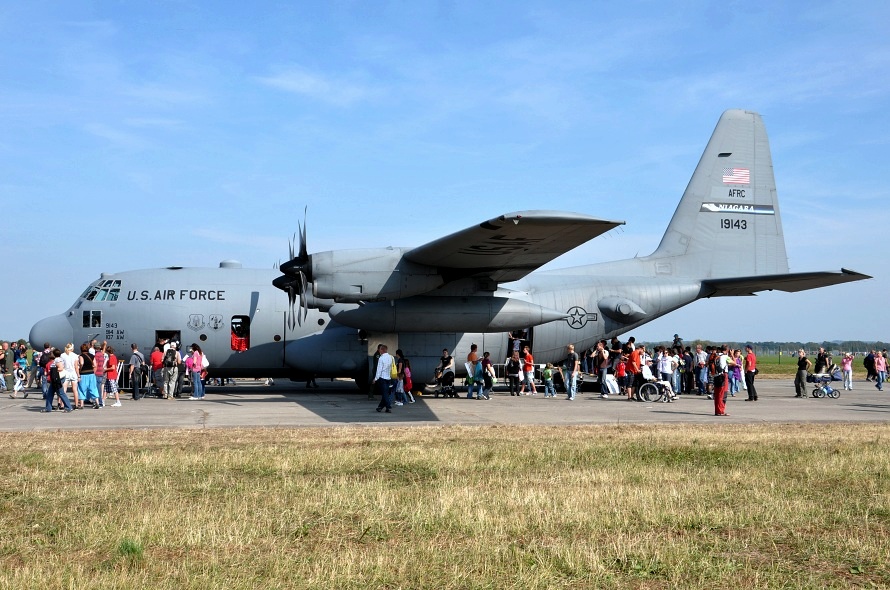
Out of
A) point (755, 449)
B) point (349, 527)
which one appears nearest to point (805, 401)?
point (755, 449)

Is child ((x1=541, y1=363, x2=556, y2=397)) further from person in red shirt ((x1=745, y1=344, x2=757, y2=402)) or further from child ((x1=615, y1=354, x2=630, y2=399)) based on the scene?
person in red shirt ((x1=745, y1=344, x2=757, y2=402))

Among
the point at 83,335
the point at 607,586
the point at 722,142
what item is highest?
the point at 722,142

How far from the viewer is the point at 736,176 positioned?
2614 cm

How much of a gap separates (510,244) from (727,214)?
1183 cm

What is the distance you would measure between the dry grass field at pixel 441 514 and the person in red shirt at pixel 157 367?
33.3ft

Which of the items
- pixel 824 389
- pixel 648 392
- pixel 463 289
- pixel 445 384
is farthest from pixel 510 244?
pixel 824 389

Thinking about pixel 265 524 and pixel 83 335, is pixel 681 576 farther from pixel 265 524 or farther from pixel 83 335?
pixel 83 335

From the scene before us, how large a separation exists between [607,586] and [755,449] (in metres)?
7.16

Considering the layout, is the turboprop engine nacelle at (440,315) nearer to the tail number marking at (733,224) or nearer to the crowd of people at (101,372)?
the crowd of people at (101,372)

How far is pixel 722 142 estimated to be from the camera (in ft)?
85.6

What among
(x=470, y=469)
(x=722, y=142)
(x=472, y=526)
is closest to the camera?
(x=472, y=526)

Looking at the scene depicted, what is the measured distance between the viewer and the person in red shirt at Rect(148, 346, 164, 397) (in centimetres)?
Answer: 2239

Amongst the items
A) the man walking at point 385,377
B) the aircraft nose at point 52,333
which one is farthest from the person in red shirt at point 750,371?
the aircraft nose at point 52,333

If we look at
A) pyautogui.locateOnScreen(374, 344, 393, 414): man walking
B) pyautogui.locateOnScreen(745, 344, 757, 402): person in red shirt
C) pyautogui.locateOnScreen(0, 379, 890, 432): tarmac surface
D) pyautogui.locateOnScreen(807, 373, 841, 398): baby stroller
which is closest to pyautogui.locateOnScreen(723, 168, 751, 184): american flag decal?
pyautogui.locateOnScreen(745, 344, 757, 402): person in red shirt
